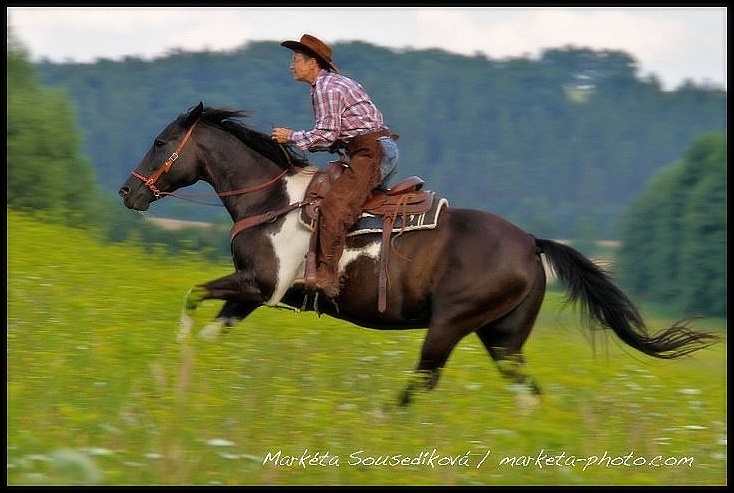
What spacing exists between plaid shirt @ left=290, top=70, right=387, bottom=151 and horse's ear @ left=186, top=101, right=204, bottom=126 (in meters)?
0.86

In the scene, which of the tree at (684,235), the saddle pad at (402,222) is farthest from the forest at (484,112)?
the saddle pad at (402,222)

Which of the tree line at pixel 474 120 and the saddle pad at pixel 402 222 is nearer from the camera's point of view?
the saddle pad at pixel 402 222

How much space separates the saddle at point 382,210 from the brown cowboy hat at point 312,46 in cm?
84

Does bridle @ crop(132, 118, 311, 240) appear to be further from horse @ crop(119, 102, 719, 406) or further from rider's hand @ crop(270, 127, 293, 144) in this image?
rider's hand @ crop(270, 127, 293, 144)

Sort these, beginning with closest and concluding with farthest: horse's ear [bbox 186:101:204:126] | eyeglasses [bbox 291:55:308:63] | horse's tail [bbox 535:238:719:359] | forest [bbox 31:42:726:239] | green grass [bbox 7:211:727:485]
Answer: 1. green grass [bbox 7:211:727:485]
2. eyeglasses [bbox 291:55:308:63]
3. horse's tail [bbox 535:238:719:359]
4. horse's ear [bbox 186:101:204:126]
5. forest [bbox 31:42:726:239]

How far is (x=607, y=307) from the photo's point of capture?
31.6ft

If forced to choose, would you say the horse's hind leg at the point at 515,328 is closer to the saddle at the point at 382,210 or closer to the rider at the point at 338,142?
the saddle at the point at 382,210

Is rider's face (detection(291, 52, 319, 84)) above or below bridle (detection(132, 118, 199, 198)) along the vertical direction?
above

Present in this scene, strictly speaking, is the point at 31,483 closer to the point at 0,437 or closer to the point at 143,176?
the point at 0,437

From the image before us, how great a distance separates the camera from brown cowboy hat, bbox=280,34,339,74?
926cm

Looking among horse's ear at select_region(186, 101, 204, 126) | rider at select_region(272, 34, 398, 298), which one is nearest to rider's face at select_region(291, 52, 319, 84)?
rider at select_region(272, 34, 398, 298)

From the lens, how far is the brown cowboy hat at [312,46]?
30.4 feet

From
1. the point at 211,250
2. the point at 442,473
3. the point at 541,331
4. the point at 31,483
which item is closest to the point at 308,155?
the point at 442,473

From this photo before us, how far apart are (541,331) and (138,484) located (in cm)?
1049
